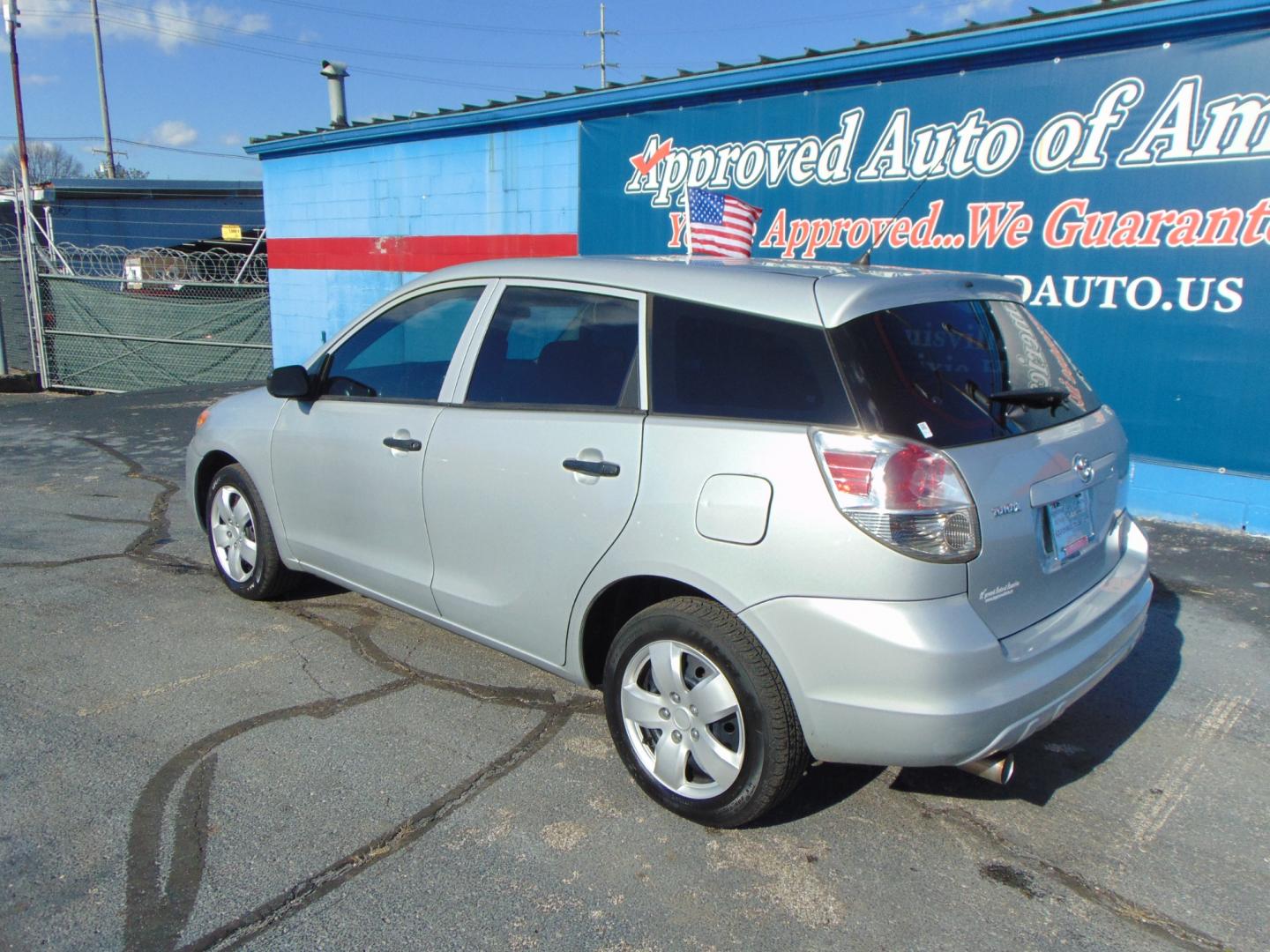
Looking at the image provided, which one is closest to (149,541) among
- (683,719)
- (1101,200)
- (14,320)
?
(683,719)

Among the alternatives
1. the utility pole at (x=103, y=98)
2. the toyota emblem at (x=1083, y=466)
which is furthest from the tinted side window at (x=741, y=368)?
the utility pole at (x=103, y=98)

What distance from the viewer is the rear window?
275 centimetres

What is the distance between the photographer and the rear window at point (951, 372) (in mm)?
2750

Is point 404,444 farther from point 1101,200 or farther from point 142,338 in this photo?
point 142,338

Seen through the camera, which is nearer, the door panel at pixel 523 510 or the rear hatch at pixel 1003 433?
the rear hatch at pixel 1003 433

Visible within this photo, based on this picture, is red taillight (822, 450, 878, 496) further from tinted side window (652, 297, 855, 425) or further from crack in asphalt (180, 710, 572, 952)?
crack in asphalt (180, 710, 572, 952)

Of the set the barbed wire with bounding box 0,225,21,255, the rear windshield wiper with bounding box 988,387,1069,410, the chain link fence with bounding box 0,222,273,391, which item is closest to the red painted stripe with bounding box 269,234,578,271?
the chain link fence with bounding box 0,222,273,391

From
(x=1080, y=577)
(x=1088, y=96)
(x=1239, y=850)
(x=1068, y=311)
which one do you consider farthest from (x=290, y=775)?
(x=1088, y=96)

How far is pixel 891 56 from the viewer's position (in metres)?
7.59

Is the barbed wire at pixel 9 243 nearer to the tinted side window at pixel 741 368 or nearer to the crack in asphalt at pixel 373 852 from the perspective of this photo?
the crack in asphalt at pixel 373 852

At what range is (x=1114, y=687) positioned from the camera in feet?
13.7

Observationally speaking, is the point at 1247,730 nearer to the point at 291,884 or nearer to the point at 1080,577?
the point at 1080,577

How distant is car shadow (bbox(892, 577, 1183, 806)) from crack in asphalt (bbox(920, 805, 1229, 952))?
0.18 m

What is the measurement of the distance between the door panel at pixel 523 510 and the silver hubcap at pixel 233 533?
159 centimetres
